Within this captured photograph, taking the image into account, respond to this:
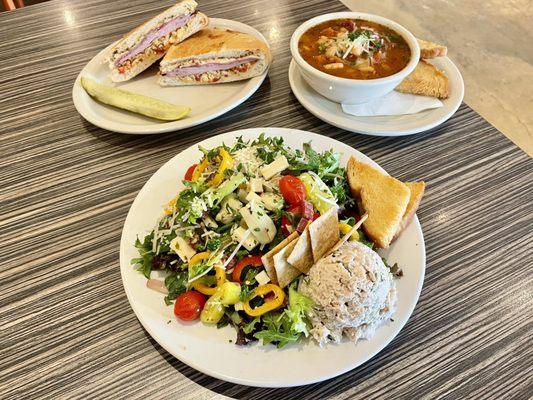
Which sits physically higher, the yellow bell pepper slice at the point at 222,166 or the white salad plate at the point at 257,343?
the yellow bell pepper slice at the point at 222,166

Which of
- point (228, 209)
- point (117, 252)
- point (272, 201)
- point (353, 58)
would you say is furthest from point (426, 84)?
point (117, 252)

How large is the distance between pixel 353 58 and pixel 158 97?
1.02m

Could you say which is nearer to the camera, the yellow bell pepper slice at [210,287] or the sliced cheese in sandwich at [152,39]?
the yellow bell pepper slice at [210,287]

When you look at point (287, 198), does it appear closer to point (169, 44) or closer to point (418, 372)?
point (418, 372)

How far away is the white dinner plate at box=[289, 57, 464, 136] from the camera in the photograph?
1.96 meters

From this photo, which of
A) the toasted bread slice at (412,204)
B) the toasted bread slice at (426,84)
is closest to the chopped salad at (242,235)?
the toasted bread slice at (412,204)

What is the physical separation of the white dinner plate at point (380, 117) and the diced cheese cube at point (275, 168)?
54cm

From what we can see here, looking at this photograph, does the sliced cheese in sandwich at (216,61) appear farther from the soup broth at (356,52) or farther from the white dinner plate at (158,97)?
the soup broth at (356,52)

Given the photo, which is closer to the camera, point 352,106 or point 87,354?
point 87,354

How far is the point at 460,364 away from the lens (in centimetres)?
131

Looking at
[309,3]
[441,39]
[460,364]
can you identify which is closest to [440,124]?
Result: [460,364]

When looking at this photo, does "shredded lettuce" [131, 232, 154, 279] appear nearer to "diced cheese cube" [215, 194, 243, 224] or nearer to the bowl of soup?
"diced cheese cube" [215, 194, 243, 224]

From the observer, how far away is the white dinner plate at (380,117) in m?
1.96

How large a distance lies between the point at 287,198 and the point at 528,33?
189 inches
